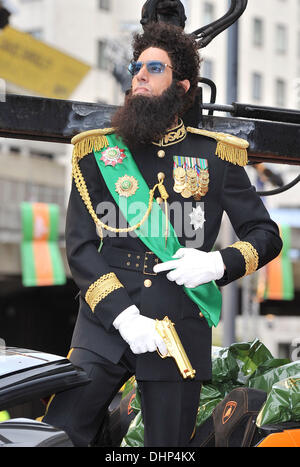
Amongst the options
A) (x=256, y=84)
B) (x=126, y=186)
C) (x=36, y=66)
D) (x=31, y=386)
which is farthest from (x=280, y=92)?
(x=31, y=386)

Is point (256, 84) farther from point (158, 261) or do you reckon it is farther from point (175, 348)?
point (175, 348)

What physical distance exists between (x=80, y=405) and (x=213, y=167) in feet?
3.20

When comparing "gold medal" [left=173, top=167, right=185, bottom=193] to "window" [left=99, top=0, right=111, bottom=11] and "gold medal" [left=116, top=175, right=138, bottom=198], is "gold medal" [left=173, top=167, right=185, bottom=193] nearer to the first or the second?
"gold medal" [left=116, top=175, right=138, bottom=198]

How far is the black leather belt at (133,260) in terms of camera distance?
8.95ft

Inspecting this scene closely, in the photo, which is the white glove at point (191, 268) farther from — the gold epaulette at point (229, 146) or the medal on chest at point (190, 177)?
the gold epaulette at point (229, 146)

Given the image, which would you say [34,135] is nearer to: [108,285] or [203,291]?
[108,285]

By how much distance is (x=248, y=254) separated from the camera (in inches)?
108

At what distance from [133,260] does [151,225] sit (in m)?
0.14

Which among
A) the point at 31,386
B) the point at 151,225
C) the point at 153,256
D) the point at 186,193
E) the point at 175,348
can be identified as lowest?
the point at 31,386

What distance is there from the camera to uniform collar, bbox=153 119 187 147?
288cm

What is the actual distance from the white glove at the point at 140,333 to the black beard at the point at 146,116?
66cm

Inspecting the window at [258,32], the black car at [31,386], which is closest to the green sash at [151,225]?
the black car at [31,386]

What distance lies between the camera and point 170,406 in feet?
8.61

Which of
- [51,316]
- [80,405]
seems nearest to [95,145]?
[80,405]
